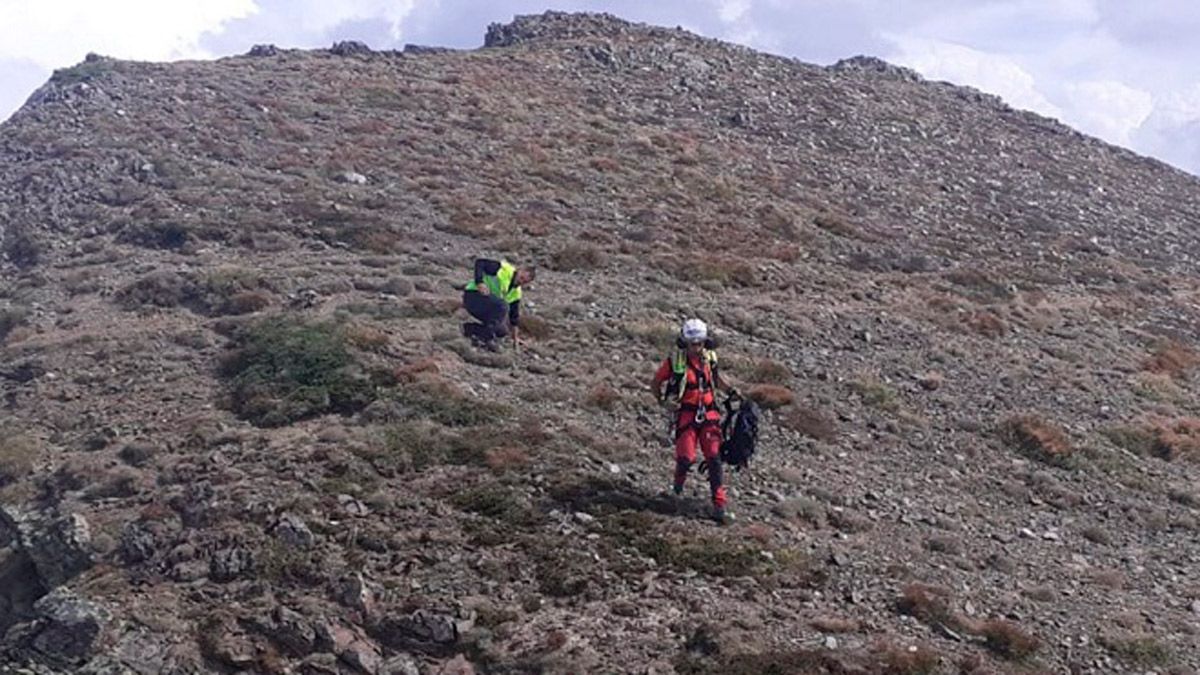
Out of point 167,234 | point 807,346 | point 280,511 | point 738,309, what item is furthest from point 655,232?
point 280,511

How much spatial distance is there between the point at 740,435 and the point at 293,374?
274 inches

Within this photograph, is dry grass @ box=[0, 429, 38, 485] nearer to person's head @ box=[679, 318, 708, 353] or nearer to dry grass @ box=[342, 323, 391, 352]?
dry grass @ box=[342, 323, 391, 352]

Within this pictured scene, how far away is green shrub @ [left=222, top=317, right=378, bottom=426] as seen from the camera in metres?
16.7

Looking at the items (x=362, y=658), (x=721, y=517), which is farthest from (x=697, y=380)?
(x=362, y=658)

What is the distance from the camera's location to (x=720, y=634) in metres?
11.4

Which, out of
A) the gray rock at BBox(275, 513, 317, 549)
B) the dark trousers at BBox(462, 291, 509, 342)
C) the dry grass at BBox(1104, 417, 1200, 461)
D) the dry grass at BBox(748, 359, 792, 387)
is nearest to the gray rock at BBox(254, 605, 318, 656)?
the gray rock at BBox(275, 513, 317, 549)

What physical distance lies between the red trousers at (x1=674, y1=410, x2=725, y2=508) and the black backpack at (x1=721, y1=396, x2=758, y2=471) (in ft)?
1.39

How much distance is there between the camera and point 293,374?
698 inches

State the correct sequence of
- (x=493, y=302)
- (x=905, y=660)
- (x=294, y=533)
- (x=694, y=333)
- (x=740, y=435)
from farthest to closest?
(x=493, y=302) < (x=740, y=435) < (x=694, y=333) < (x=294, y=533) < (x=905, y=660)

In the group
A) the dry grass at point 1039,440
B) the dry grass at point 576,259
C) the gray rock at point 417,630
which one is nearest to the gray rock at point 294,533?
the gray rock at point 417,630

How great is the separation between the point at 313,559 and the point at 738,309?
45.7ft

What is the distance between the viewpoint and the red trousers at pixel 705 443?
1408 centimetres

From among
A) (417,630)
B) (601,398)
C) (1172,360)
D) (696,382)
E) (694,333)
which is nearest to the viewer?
(417,630)

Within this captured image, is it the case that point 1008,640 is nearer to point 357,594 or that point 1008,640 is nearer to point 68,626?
point 357,594
